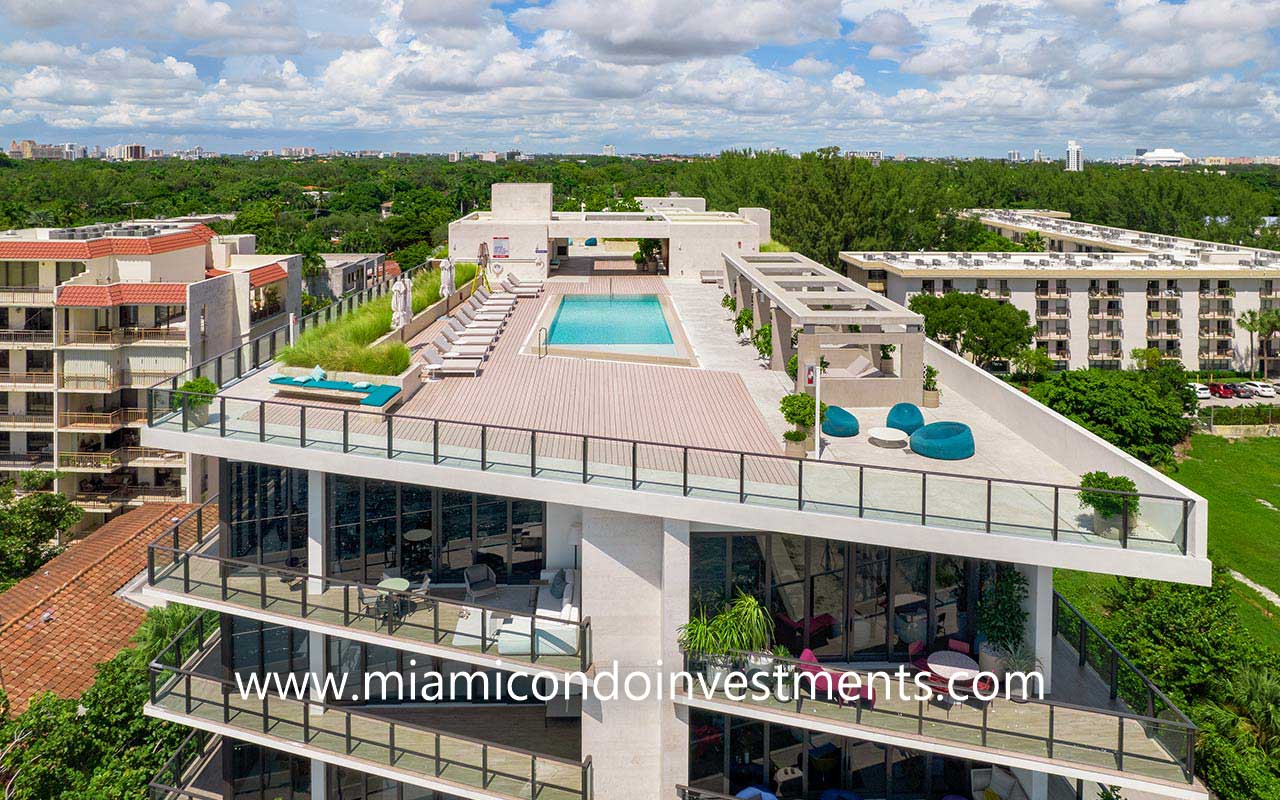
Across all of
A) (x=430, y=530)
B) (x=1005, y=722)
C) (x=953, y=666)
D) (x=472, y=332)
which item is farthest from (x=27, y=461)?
(x=1005, y=722)

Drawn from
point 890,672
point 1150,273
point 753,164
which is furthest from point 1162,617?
point 753,164

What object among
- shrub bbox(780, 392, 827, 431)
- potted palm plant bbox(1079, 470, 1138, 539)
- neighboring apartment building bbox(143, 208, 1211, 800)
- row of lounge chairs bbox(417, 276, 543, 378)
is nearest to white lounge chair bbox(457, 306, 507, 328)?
row of lounge chairs bbox(417, 276, 543, 378)

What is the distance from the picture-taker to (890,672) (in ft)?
51.4

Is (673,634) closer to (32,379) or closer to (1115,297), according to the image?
(32,379)

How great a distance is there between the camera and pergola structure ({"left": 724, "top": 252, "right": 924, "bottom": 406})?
2056 centimetres

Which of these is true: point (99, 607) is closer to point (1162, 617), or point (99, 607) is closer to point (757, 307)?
point (757, 307)

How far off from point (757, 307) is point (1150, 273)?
2398 inches

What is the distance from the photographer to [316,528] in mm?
16938

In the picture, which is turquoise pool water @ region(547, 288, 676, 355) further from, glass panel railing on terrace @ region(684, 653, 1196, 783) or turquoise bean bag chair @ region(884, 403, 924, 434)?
glass panel railing on terrace @ region(684, 653, 1196, 783)

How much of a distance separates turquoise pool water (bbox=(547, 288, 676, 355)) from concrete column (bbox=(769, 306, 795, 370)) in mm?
3077

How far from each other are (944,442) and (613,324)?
15338mm

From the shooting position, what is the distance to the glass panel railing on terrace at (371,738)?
1570 centimetres

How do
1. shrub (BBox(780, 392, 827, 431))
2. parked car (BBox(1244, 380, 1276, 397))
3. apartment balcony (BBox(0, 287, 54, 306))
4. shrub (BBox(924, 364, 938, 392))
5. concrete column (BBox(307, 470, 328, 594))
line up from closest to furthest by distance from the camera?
concrete column (BBox(307, 470, 328, 594)) < shrub (BBox(780, 392, 827, 431)) < shrub (BBox(924, 364, 938, 392)) < apartment balcony (BBox(0, 287, 54, 306)) < parked car (BBox(1244, 380, 1276, 397))

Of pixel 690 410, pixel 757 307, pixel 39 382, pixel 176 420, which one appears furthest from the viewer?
pixel 39 382
